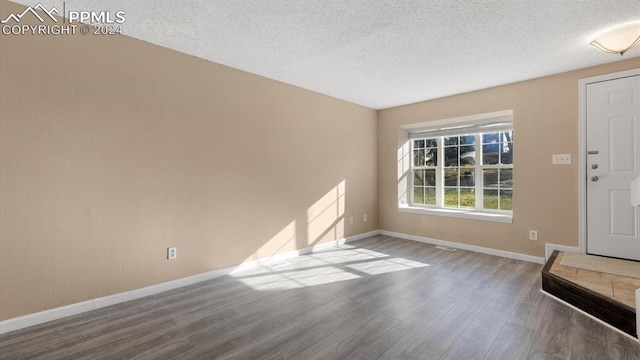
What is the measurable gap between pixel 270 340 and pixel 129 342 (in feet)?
3.30

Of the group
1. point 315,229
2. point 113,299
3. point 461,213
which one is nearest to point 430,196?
point 461,213

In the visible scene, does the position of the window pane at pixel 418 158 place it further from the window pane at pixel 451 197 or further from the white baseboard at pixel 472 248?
the white baseboard at pixel 472 248

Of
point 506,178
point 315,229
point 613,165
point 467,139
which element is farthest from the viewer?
point 467,139

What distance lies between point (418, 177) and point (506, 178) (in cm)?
146

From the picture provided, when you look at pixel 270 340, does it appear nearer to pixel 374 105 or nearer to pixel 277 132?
pixel 277 132

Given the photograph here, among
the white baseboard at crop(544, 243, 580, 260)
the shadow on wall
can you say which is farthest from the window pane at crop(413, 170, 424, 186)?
the white baseboard at crop(544, 243, 580, 260)

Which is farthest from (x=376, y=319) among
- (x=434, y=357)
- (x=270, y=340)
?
(x=270, y=340)

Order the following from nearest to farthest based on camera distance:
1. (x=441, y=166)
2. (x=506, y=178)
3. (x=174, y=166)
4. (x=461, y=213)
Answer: (x=174, y=166), (x=506, y=178), (x=461, y=213), (x=441, y=166)

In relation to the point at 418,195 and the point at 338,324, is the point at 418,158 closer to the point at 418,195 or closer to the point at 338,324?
the point at 418,195

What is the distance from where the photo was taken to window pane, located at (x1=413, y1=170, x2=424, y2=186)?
5.36 m

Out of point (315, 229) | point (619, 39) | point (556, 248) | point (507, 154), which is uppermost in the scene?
point (619, 39)

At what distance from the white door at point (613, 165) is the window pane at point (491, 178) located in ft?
3.67

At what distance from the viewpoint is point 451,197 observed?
4.96 metres

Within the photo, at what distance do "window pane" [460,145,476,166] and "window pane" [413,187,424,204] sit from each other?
89cm
